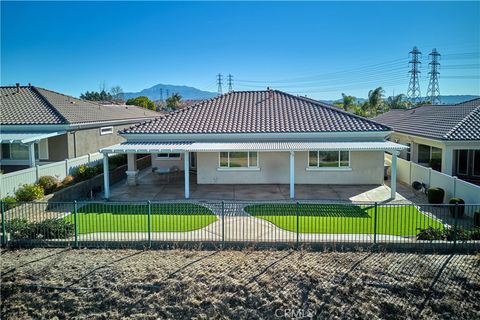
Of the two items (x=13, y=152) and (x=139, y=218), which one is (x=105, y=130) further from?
(x=139, y=218)

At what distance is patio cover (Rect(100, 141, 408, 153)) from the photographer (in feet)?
68.8

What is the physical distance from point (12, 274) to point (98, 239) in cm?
284

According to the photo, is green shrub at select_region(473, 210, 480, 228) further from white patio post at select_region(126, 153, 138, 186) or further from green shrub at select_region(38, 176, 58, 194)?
green shrub at select_region(38, 176, 58, 194)

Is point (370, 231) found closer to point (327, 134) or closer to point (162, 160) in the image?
point (327, 134)

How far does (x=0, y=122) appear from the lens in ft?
85.1

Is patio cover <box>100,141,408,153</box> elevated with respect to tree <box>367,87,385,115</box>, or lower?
lower

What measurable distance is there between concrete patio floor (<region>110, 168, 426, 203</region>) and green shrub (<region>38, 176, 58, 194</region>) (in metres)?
3.04

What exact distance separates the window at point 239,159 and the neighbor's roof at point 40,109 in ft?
34.9

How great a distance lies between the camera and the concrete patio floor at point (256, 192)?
20.9m

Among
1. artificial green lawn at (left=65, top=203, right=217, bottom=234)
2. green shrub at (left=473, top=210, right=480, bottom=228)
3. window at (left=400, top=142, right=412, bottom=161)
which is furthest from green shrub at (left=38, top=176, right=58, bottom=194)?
window at (left=400, top=142, right=412, bottom=161)

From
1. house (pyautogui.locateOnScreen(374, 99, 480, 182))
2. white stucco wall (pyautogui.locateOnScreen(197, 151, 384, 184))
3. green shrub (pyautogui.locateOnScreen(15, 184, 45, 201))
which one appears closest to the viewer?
green shrub (pyautogui.locateOnScreen(15, 184, 45, 201))

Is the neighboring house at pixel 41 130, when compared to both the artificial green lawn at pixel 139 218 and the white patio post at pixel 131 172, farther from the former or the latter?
the artificial green lawn at pixel 139 218

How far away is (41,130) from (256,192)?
14733 mm

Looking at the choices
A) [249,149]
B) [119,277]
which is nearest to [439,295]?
[119,277]
